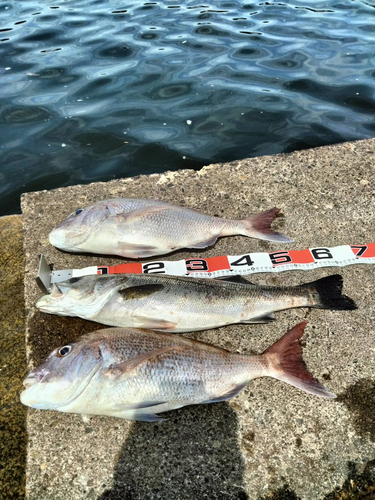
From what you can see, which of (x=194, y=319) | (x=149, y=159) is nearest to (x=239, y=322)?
(x=194, y=319)

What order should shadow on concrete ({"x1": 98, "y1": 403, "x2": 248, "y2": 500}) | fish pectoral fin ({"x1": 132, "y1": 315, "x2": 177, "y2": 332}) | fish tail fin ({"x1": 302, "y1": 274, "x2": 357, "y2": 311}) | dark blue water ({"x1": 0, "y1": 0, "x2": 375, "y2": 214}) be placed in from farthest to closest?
dark blue water ({"x1": 0, "y1": 0, "x2": 375, "y2": 214}), fish tail fin ({"x1": 302, "y1": 274, "x2": 357, "y2": 311}), fish pectoral fin ({"x1": 132, "y1": 315, "x2": 177, "y2": 332}), shadow on concrete ({"x1": 98, "y1": 403, "x2": 248, "y2": 500})

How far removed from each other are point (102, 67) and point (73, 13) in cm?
430

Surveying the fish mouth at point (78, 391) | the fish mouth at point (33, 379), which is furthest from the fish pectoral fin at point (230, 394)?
the fish mouth at point (33, 379)

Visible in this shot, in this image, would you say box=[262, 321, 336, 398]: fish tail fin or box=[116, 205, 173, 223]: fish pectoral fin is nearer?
box=[262, 321, 336, 398]: fish tail fin

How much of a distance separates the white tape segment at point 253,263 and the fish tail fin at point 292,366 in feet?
3.11

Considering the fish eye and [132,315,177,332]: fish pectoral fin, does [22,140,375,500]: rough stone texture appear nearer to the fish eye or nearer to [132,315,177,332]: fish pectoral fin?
[132,315,177,332]: fish pectoral fin

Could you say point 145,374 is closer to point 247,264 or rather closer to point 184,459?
point 184,459

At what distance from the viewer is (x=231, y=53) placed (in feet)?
29.1

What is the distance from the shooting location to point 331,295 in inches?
120

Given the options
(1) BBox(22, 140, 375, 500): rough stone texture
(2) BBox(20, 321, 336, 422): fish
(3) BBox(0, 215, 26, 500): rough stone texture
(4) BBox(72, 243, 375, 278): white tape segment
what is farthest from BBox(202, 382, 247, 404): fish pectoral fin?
(3) BBox(0, 215, 26, 500): rough stone texture

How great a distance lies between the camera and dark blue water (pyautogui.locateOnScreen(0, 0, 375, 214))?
20.0 feet

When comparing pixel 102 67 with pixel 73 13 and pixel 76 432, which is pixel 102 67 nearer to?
pixel 73 13

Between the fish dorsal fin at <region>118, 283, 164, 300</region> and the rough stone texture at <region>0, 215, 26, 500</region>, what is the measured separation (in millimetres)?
935

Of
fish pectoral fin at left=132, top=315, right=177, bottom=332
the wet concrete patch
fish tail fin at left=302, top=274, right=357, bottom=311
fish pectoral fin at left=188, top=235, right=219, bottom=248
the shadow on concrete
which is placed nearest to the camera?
the shadow on concrete
